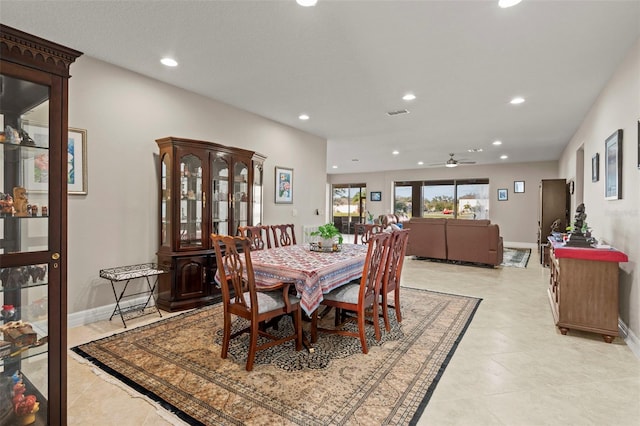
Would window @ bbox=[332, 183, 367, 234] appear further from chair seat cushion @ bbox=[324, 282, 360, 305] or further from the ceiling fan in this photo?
chair seat cushion @ bbox=[324, 282, 360, 305]

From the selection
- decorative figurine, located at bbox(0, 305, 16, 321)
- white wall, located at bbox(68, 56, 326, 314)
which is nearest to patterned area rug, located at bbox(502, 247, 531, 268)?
white wall, located at bbox(68, 56, 326, 314)

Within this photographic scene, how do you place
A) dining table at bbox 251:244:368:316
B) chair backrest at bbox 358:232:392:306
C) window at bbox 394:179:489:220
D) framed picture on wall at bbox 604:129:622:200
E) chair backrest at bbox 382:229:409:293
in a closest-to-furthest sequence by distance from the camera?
dining table at bbox 251:244:368:316, chair backrest at bbox 358:232:392:306, chair backrest at bbox 382:229:409:293, framed picture on wall at bbox 604:129:622:200, window at bbox 394:179:489:220

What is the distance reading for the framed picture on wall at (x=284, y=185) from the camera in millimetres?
5754

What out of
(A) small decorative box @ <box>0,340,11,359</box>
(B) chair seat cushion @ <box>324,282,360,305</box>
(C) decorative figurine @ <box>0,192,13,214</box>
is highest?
(C) decorative figurine @ <box>0,192,13,214</box>

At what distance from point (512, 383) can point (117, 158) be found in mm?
4202

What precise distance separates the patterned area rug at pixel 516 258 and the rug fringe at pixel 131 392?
22.4 feet

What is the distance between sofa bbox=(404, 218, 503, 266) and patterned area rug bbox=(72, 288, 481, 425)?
11.6 ft

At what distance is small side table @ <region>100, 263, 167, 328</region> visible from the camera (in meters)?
3.26

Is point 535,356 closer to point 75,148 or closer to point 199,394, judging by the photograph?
point 199,394

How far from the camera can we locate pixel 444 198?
38.8ft

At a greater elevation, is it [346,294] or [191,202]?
[191,202]

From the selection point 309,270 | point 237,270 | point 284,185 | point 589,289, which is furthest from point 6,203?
point 284,185

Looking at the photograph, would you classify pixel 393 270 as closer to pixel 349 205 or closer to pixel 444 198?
pixel 444 198

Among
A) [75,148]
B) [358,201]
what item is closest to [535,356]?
[75,148]
